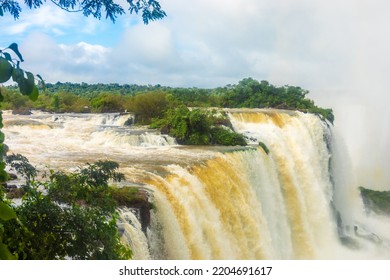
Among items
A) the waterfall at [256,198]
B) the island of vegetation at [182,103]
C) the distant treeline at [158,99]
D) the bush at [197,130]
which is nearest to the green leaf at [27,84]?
the waterfall at [256,198]

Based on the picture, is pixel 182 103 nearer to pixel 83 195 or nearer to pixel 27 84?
pixel 83 195

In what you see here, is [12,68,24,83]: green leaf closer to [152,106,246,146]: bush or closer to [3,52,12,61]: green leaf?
[3,52,12,61]: green leaf

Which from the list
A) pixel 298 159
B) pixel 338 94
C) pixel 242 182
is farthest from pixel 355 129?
pixel 242 182

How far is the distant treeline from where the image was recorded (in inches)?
511

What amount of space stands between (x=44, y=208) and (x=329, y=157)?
1089 centimetres

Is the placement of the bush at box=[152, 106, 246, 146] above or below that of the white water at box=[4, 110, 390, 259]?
above

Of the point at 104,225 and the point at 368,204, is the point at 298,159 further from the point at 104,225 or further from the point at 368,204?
the point at 104,225

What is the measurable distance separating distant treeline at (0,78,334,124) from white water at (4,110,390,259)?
3.88ft

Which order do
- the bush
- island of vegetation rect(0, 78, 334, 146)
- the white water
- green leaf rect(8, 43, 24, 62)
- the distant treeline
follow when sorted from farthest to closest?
the distant treeline → island of vegetation rect(0, 78, 334, 146) → the bush → the white water → green leaf rect(8, 43, 24, 62)

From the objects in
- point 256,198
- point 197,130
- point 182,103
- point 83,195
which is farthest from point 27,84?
point 182,103

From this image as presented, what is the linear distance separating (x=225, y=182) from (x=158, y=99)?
713cm

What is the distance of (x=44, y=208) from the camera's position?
2.91 m

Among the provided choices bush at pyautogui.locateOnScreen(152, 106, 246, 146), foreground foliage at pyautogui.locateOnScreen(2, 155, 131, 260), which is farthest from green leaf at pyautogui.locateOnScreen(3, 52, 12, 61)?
bush at pyautogui.locateOnScreen(152, 106, 246, 146)

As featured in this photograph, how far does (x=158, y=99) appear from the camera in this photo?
522 inches
